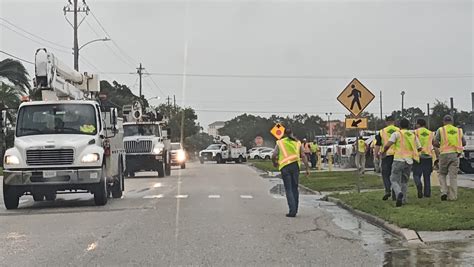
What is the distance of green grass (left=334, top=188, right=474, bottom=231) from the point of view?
11.1 m

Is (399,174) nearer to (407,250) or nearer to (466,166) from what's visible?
(407,250)

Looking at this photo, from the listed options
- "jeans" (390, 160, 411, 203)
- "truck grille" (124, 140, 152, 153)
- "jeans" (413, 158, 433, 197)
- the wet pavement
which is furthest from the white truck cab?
"truck grille" (124, 140, 152, 153)

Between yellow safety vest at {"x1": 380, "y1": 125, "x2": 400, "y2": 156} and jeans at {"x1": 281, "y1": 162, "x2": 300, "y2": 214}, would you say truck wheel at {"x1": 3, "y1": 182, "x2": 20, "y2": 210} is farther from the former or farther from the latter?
yellow safety vest at {"x1": 380, "y1": 125, "x2": 400, "y2": 156}

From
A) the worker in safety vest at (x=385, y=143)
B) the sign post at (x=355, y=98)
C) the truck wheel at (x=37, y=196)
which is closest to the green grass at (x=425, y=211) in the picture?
the worker in safety vest at (x=385, y=143)

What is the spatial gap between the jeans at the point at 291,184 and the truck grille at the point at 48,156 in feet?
16.8

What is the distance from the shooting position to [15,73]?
4694cm

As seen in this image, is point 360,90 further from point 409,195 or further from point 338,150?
point 338,150

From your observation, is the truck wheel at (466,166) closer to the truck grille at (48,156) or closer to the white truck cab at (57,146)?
the white truck cab at (57,146)

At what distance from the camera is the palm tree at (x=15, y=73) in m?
46.4

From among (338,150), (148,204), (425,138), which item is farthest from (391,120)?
(338,150)

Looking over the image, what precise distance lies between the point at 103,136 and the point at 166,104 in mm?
89999

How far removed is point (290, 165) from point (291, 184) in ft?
1.27

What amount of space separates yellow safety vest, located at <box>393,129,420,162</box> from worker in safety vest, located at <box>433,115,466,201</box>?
602 mm

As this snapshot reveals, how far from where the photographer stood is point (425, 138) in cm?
1511
